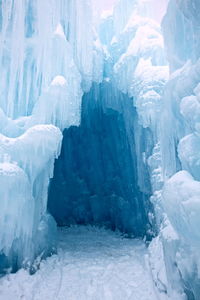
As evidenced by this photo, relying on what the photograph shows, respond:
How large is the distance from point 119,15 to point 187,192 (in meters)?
10.4

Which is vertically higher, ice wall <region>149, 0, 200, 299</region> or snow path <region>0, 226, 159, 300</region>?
ice wall <region>149, 0, 200, 299</region>

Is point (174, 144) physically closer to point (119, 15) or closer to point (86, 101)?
point (86, 101)

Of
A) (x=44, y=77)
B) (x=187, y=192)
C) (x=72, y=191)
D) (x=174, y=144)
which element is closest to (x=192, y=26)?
(x=174, y=144)

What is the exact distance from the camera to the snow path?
20.4 ft

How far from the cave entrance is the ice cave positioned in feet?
0.21

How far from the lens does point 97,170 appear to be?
14.5 m

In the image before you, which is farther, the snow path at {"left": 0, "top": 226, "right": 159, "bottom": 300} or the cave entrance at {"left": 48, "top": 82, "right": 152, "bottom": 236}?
the cave entrance at {"left": 48, "top": 82, "right": 152, "bottom": 236}

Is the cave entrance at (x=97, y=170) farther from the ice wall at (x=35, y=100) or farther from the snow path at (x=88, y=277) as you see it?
the snow path at (x=88, y=277)

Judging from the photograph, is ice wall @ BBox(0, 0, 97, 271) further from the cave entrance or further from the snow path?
the cave entrance

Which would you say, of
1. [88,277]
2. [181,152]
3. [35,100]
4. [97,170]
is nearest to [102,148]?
[97,170]

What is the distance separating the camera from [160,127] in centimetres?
773

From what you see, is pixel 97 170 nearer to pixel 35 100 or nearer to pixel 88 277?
pixel 35 100

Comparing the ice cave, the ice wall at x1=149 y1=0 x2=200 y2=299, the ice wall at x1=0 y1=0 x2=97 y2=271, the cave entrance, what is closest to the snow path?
the ice cave

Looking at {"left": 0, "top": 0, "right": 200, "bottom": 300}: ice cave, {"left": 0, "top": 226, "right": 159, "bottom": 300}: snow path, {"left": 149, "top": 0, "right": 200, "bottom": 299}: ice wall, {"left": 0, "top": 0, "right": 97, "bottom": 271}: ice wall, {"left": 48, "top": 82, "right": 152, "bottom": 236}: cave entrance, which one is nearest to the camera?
{"left": 149, "top": 0, "right": 200, "bottom": 299}: ice wall
